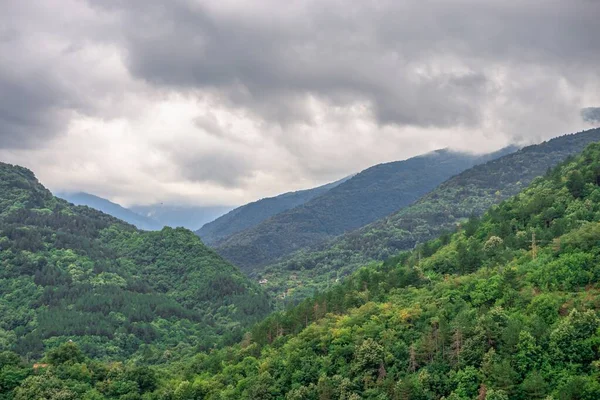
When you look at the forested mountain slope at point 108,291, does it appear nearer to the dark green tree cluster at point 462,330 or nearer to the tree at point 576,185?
the dark green tree cluster at point 462,330

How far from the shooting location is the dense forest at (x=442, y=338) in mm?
52438

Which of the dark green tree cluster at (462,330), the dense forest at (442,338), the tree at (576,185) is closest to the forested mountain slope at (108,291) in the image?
the dense forest at (442,338)

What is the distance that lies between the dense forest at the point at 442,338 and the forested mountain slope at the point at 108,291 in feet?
103

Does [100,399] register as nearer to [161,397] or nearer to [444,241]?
[161,397]

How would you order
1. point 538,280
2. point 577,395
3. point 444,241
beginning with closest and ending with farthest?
point 577,395 < point 538,280 < point 444,241

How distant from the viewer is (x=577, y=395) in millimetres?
46812

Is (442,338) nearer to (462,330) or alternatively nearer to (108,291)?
(462,330)

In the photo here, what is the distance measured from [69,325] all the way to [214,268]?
203 ft

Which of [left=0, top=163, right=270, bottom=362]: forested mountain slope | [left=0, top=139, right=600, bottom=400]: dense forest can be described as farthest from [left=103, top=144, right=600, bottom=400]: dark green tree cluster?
[left=0, top=163, right=270, bottom=362]: forested mountain slope

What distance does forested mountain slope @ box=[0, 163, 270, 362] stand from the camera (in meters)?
126

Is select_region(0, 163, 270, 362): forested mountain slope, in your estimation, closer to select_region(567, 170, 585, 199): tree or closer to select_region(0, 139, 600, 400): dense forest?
select_region(0, 139, 600, 400): dense forest

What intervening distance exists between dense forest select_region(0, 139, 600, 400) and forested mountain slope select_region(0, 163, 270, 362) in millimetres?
31368

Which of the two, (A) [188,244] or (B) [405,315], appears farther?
(A) [188,244]

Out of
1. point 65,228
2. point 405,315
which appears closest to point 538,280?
point 405,315
